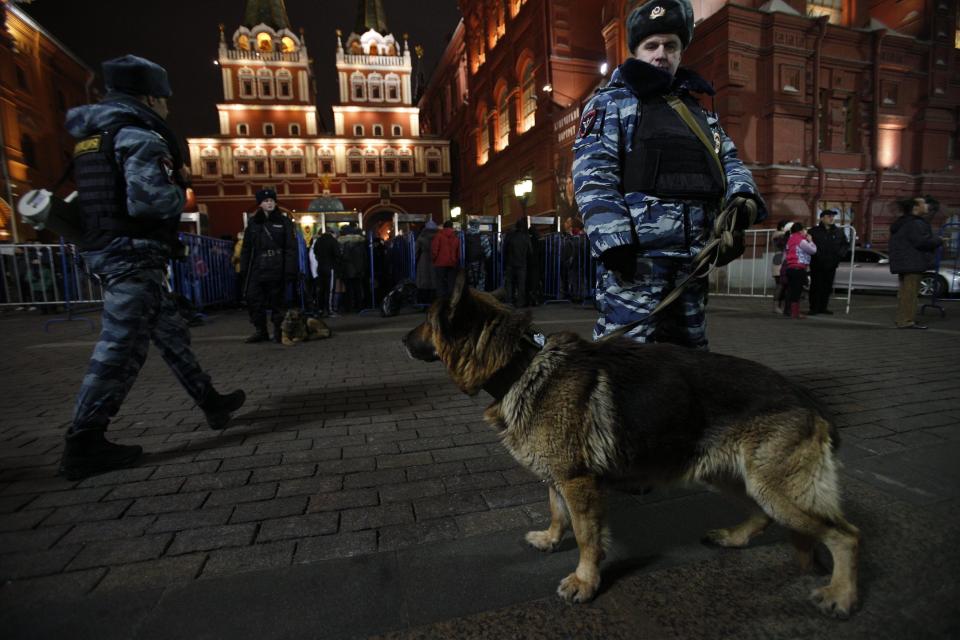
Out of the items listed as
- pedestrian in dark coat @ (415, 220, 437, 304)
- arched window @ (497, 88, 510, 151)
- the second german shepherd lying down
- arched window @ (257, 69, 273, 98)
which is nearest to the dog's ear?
the second german shepherd lying down

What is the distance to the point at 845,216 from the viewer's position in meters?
20.1

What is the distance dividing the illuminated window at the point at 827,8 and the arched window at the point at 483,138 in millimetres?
21378

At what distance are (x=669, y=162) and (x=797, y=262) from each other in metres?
8.79

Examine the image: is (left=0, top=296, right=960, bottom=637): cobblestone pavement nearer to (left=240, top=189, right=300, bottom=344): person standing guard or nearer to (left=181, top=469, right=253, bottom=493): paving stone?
(left=181, top=469, right=253, bottom=493): paving stone

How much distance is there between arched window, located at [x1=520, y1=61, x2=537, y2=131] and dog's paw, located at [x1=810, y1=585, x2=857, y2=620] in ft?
91.8

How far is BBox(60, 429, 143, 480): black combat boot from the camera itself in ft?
9.42

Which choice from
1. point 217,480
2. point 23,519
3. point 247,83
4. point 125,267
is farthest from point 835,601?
point 247,83

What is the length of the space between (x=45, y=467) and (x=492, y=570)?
317 cm

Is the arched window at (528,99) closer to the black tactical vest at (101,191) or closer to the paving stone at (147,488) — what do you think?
the black tactical vest at (101,191)

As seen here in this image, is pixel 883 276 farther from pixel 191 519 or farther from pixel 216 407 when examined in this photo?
pixel 191 519

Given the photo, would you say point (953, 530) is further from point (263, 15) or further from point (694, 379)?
point (263, 15)

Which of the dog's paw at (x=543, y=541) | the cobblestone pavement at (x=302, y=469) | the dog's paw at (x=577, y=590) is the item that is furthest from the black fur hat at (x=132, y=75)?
the dog's paw at (x=577, y=590)

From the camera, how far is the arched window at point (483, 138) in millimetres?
37094

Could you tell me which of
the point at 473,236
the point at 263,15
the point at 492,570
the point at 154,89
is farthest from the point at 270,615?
the point at 263,15
